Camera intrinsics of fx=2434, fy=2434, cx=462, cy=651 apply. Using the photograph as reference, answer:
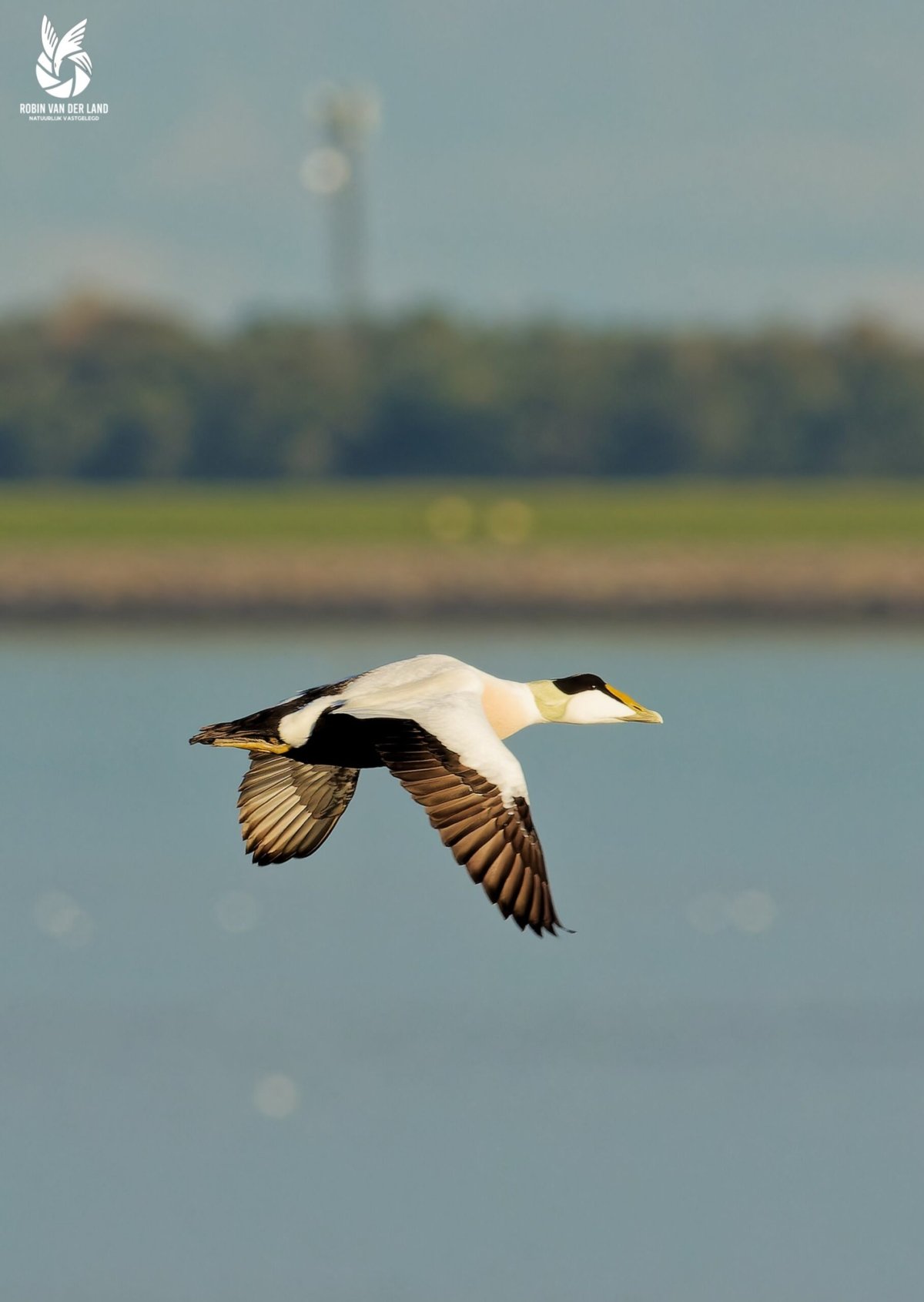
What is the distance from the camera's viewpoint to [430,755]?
9711 millimetres

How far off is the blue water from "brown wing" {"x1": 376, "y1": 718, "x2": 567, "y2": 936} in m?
22.4

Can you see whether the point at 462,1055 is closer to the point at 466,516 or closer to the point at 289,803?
the point at 289,803

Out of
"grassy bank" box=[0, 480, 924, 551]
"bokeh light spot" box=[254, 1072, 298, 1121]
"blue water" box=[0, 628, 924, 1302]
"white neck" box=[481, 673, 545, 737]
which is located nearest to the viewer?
"white neck" box=[481, 673, 545, 737]

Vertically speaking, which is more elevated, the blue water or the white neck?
the white neck

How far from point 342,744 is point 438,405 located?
77.9 meters

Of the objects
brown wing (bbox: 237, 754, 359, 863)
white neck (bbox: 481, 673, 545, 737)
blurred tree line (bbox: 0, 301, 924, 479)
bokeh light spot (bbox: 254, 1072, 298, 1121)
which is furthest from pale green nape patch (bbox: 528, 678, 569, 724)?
blurred tree line (bbox: 0, 301, 924, 479)

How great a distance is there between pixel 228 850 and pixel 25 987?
21.2ft

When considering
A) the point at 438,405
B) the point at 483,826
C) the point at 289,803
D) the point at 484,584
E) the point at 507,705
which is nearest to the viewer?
the point at 483,826

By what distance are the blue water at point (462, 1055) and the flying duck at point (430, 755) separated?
2073 centimetres

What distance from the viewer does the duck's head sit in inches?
428

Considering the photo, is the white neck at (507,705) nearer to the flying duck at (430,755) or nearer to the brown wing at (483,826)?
the flying duck at (430,755)

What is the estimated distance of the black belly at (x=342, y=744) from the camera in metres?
10.2

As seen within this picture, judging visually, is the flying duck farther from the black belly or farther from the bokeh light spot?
the bokeh light spot

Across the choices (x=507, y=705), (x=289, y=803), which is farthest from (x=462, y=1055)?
(x=507, y=705)
